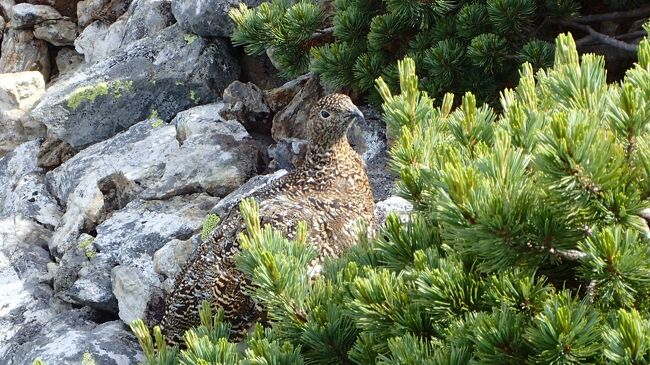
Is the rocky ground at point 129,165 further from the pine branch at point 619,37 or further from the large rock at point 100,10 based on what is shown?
the pine branch at point 619,37

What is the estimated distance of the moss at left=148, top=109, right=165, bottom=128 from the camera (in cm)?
742

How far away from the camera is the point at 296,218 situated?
15.7 ft

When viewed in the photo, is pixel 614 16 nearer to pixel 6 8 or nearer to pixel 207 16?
pixel 207 16

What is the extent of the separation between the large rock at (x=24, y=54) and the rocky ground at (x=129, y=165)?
2.81 feet

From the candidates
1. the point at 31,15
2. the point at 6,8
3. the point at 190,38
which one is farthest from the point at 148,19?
the point at 6,8

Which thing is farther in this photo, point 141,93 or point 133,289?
point 141,93

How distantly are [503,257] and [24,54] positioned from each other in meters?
Result: 8.38

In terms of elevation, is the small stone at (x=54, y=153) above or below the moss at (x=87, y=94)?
below

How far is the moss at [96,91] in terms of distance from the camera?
7645 mm

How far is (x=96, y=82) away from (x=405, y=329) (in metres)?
5.72

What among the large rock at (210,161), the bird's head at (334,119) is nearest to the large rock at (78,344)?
the large rock at (210,161)

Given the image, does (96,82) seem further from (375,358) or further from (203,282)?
(375,358)

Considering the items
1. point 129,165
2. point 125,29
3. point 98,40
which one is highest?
point 125,29

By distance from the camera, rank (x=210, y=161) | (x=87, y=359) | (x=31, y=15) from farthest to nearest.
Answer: (x=31, y=15), (x=210, y=161), (x=87, y=359)
